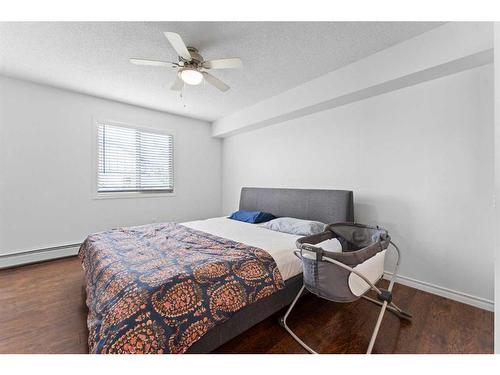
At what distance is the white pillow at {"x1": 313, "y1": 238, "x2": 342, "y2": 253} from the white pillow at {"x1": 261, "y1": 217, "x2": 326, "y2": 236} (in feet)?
1.17

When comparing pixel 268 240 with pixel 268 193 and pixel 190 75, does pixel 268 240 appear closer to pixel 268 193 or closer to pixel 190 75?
pixel 268 193

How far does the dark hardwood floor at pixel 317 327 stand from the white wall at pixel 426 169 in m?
0.46

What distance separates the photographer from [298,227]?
2627 millimetres

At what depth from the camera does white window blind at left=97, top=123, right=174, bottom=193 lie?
3629mm

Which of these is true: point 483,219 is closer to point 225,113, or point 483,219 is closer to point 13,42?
point 225,113

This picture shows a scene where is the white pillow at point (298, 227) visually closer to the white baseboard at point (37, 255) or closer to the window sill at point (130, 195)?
the window sill at point (130, 195)

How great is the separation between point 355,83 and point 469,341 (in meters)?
2.54

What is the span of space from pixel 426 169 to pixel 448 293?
4.19 feet

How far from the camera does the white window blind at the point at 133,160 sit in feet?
11.9

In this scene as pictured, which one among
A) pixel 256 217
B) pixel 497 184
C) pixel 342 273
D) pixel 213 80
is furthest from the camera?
pixel 256 217

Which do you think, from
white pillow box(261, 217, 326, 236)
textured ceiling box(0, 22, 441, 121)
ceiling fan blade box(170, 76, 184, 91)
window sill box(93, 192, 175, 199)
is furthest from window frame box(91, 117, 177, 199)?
white pillow box(261, 217, 326, 236)

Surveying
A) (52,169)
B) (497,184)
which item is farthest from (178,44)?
(52,169)

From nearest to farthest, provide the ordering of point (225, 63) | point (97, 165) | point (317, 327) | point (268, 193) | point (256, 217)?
point (317, 327) < point (225, 63) < point (256, 217) < point (97, 165) < point (268, 193)

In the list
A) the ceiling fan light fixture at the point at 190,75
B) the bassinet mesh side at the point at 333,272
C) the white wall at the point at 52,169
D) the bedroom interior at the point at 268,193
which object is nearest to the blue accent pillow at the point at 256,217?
the bedroom interior at the point at 268,193
